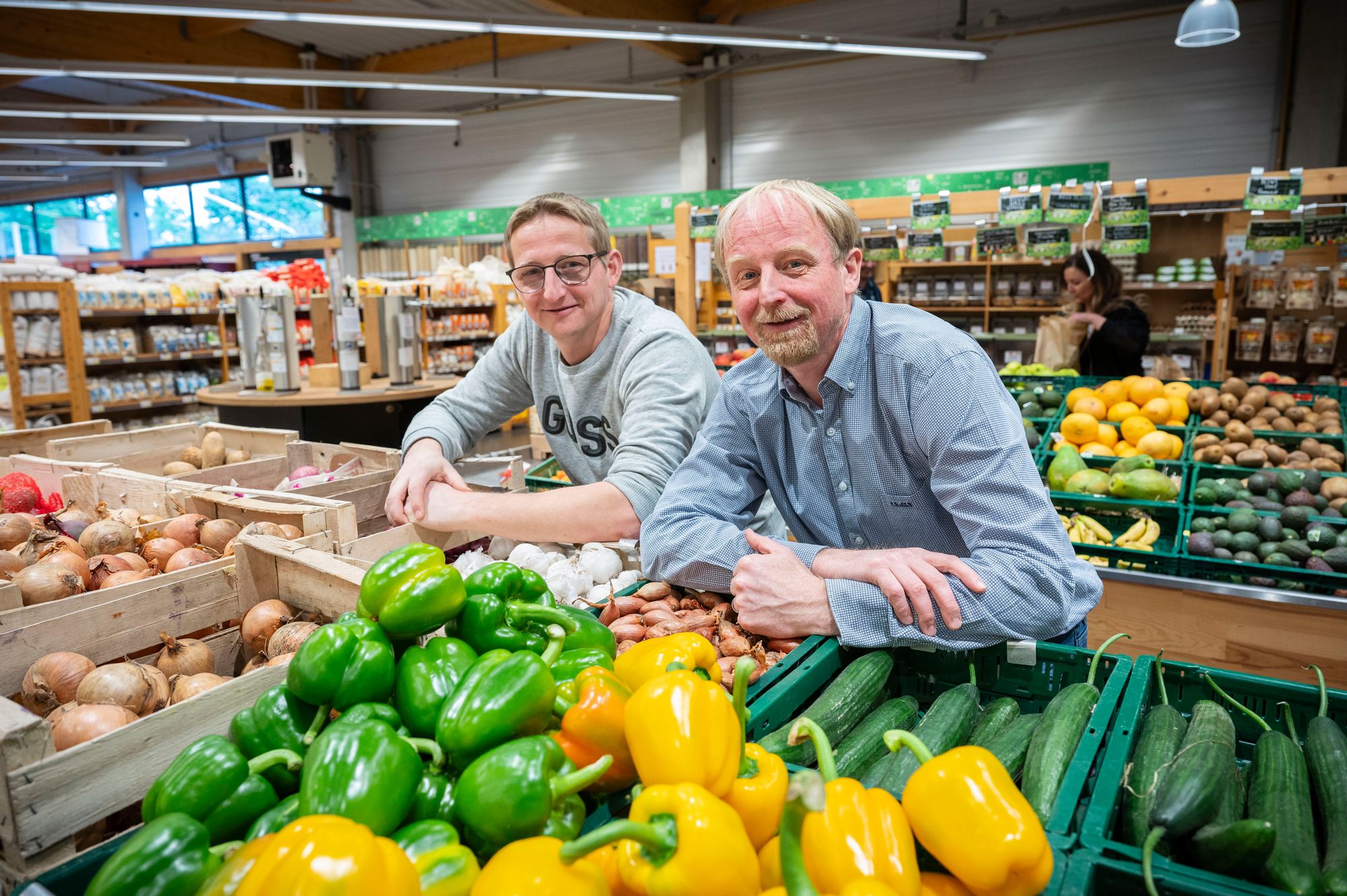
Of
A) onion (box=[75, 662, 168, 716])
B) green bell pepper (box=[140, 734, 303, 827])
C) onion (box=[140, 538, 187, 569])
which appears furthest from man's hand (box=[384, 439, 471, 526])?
green bell pepper (box=[140, 734, 303, 827])

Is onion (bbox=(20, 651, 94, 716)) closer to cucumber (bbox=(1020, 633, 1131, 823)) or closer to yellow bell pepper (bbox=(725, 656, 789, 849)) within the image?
yellow bell pepper (bbox=(725, 656, 789, 849))

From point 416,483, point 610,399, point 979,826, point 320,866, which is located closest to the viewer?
point 320,866

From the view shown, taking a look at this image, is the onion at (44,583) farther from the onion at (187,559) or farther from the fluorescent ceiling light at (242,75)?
the fluorescent ceiling light at (242,75)

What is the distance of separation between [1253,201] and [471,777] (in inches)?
189

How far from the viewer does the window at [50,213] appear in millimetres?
18844

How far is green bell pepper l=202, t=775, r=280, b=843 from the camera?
0.95 meters

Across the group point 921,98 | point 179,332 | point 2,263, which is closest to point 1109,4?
point 921,98

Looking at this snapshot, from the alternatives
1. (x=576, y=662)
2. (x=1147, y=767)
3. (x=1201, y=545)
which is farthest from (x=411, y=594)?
(x=1201, y=545)

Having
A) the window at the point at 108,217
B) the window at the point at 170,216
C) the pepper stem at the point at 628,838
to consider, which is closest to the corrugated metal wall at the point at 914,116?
the window at the point at 170,216

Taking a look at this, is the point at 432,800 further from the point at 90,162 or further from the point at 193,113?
the point at 90,162

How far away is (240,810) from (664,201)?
1100cm

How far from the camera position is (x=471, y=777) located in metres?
0.90

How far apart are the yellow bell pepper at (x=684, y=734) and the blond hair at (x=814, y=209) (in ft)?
3.83

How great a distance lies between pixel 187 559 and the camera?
1992 millimetres
